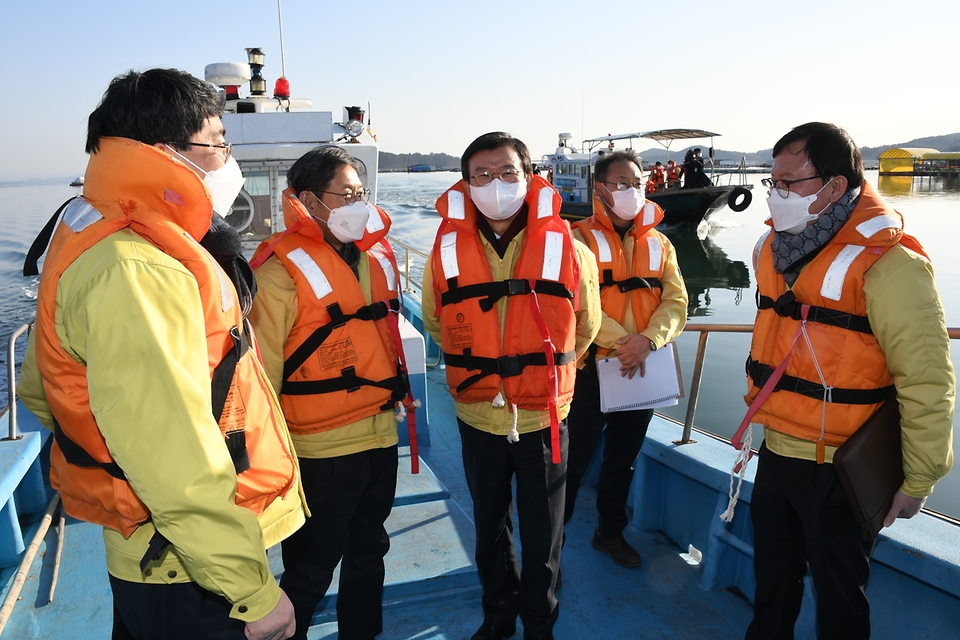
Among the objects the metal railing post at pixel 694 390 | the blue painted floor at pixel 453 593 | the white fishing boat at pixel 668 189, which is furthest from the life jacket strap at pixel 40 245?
the white fishing boat at pixel 668 189

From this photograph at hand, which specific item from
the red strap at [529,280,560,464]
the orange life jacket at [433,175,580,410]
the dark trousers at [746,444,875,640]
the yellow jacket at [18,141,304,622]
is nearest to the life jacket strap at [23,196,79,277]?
the yellow jacket at [18,141,304,622]

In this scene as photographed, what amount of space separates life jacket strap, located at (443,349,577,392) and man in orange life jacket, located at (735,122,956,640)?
713 mm

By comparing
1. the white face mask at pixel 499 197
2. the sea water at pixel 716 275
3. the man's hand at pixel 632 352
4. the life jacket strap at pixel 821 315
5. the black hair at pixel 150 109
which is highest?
the black hair at pixel 150 109

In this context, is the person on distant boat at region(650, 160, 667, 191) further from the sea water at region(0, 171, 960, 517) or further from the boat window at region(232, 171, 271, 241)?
the boat window at region(232, 171, 271, 241)

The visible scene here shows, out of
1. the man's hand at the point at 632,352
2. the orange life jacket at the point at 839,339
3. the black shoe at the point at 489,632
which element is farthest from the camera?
the man's hand at the point at 632,352

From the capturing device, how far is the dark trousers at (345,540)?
203 centimetres

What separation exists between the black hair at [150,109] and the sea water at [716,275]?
58 centimetres

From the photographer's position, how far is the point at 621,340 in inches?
110

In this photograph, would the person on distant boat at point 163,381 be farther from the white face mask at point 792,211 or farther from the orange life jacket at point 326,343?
the white face mask at point 792,211

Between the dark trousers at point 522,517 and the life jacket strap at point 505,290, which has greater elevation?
the life jacket strap at point 505,290

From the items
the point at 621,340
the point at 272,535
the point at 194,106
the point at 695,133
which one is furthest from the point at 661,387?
the point at 695,133

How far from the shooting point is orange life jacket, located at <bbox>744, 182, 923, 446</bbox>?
1.85m

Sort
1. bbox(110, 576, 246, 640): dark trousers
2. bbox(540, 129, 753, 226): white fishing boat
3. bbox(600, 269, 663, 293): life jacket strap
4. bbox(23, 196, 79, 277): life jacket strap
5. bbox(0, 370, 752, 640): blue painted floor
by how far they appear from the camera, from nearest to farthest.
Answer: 1. bbox(110, 576, 246, 640): dark trousers
2. bbox(23, 196, 79, 277): life jacket strap
3. bbox(0, 370, 752, 640): blue painted floor
4. bbox(600, 269, 663, 293): life jacket strap
5. bbox(540, 129, 753, 226): white fishing boat

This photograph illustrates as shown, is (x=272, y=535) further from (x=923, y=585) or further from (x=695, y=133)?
(x=695, y=133)
